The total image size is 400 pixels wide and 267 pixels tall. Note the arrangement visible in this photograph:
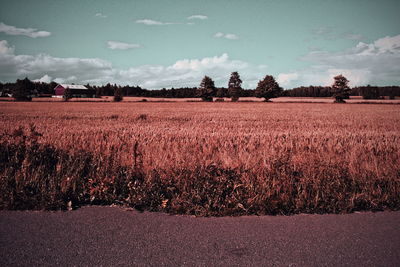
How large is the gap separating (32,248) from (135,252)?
114 centimetres

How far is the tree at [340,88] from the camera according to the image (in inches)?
3337

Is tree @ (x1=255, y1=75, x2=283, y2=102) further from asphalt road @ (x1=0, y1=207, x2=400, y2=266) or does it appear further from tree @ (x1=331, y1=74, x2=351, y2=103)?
asphalt road @ (x1=0, y1=207, x2=400, y2=266)

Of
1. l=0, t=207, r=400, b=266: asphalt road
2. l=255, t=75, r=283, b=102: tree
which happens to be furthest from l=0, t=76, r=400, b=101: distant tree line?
l=0, t=207, r=400, b=266: asphalt road

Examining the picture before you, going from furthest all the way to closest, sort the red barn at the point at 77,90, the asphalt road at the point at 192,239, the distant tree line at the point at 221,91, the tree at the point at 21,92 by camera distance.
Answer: the red barn at the point at 77,90
the distant tree line at the point at 221,91
the tree at the point at 21,92
the asphalt road at the point at 192,239

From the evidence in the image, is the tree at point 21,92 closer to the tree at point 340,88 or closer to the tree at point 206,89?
the tree at point 206,89

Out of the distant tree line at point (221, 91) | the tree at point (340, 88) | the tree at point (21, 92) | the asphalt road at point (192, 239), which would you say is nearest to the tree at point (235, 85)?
the distant tree line at point (221, 91)

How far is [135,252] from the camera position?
3.06 meters

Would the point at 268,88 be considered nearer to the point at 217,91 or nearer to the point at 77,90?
the point at 217,91

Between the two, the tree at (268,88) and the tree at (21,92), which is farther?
the tree at (268,88)

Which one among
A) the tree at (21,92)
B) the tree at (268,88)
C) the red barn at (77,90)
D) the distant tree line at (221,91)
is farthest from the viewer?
the red barn at (77,90)

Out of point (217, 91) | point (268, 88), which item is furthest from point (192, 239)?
point (217, 91)

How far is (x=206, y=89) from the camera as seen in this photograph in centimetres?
9269

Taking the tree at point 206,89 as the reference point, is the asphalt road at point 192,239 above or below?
below

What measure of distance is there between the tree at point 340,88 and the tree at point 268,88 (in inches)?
668
